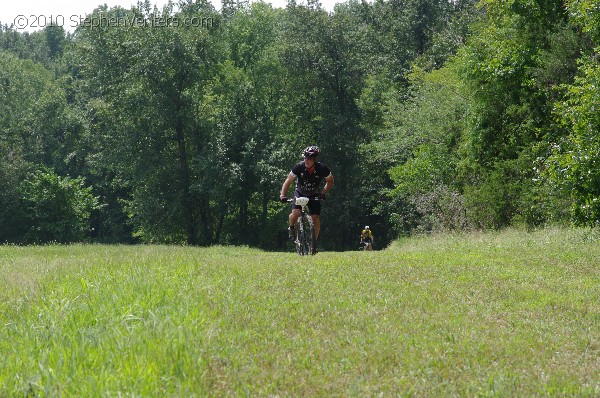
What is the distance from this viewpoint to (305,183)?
13.4 m

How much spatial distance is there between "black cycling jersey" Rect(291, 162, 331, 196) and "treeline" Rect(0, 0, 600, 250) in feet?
47.0

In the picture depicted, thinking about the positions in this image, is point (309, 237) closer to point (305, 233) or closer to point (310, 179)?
point (305, 233)

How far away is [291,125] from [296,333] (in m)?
43.7

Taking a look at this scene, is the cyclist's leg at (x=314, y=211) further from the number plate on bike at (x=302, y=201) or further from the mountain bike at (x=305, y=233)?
the number plate on bike at (x=302, y=201)

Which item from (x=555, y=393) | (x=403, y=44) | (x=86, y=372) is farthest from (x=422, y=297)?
(x=403, y=44)

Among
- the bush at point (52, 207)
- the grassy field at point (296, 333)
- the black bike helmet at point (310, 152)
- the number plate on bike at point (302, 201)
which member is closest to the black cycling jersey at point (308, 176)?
the number plate on bike at point (302, 201)

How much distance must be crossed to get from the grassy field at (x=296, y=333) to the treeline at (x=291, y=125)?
18.1 meters

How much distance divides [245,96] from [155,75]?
709cm

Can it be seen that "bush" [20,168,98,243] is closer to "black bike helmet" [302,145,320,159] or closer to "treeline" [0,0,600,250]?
"treeline" [0,0,600,250]

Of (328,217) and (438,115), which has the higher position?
(438,115)

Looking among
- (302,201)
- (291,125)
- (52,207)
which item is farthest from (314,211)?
(52,207)

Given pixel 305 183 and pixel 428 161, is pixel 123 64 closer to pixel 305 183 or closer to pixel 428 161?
pixel 428 161

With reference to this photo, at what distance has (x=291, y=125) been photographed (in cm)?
4953

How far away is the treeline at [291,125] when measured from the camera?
2767cm
